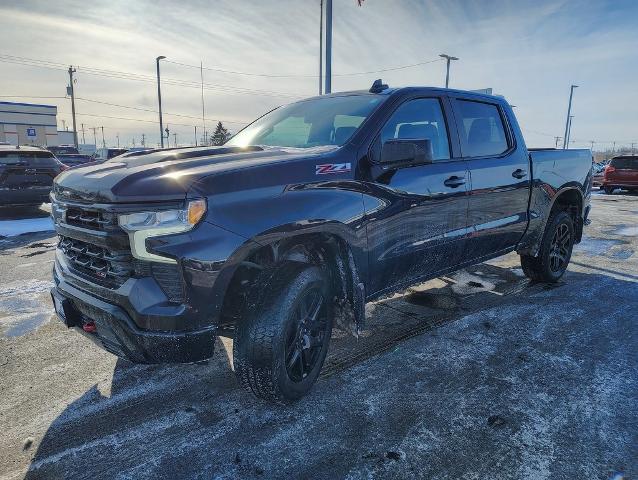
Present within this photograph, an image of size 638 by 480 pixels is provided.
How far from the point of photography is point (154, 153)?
3.11 m

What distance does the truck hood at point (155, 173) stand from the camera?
2207 mm

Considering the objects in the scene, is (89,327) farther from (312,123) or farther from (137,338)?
(312,123)

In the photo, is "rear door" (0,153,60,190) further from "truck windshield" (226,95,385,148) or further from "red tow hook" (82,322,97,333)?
"red tow hook" (82,322,97,333)

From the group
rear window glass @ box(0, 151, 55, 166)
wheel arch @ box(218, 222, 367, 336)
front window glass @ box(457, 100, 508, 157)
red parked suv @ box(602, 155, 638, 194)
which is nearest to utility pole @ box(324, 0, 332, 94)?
rear window glass @ box(0, 151, 55, 166)

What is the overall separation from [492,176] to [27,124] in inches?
2673

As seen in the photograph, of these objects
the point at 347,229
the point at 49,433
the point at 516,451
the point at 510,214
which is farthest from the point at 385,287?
the point at 49,433

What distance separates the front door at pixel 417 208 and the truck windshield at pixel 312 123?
0.77 feet

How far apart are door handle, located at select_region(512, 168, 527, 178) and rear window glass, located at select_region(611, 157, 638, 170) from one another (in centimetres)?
1609

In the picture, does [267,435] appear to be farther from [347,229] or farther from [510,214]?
[510,214]

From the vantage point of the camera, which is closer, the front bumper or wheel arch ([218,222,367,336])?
the front bumper

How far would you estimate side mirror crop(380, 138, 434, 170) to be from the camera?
9.62 feet

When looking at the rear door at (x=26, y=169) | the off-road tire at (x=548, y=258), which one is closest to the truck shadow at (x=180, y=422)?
the off-road tire at (x=548, y=258)

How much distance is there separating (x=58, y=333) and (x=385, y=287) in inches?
105

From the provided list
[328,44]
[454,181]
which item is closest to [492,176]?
[454,181]
